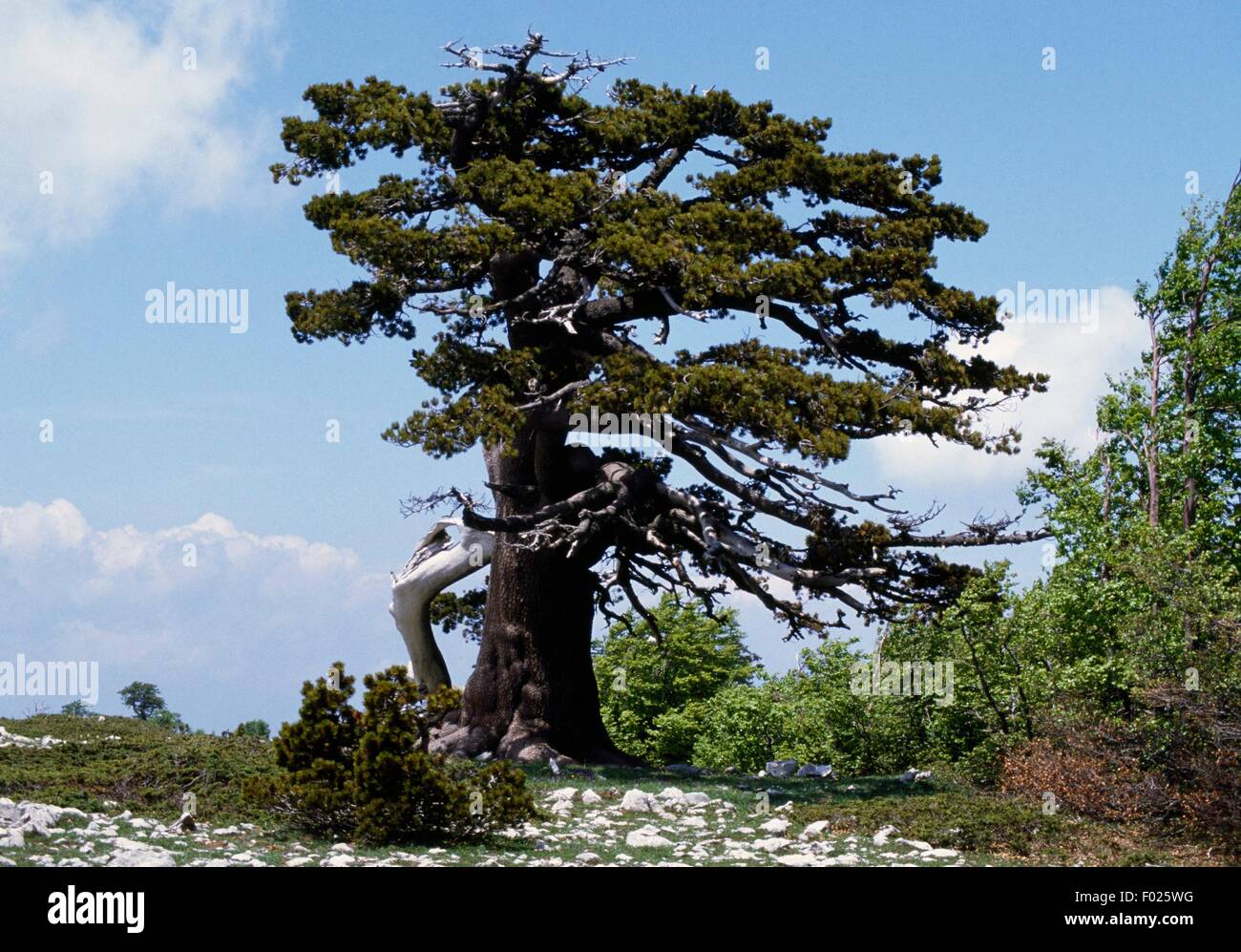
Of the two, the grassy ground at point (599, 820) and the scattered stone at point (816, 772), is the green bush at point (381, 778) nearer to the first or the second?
the grassy ground at point (599, 820)

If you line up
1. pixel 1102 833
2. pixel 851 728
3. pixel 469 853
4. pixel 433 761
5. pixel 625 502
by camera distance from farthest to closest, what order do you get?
pixel 851 728 → pixel 625 502 → pixel 1102 833 → pixel 433 761 → pixel 469 853

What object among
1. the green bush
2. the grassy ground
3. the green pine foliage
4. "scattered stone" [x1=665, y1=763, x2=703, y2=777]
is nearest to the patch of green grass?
the grassy ground

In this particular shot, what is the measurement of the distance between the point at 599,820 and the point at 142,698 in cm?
2311

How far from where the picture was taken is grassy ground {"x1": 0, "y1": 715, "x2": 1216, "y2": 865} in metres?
11.6

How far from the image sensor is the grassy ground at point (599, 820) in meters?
11.6

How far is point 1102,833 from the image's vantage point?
1371 centimetres

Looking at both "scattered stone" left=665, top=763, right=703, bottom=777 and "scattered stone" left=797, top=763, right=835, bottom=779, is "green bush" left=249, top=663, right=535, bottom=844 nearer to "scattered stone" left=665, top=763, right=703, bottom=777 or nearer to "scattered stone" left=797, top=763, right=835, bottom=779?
"scattered stone" left=665, top=763, right=703, bottom=777

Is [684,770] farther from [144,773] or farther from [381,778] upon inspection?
[381,778]

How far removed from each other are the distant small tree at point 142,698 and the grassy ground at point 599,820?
16314 mm

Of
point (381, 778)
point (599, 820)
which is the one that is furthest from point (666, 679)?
point (381, 778)

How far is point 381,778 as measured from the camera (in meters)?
11.9

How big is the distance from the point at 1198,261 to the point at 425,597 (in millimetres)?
15328
